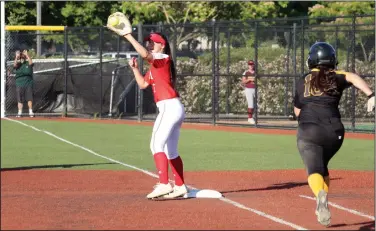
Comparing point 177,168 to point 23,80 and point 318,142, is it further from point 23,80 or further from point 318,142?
point 23,80

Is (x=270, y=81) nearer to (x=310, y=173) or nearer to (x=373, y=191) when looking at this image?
(x=373, y=191)

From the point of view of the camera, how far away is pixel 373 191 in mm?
14414

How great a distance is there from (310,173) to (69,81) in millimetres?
25226

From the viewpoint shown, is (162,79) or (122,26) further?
(162,79)

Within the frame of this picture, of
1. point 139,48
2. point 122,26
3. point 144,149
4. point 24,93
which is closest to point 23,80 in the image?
point 24,93

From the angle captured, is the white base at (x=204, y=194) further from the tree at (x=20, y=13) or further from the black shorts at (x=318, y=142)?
the tree at (x=20, y=13)

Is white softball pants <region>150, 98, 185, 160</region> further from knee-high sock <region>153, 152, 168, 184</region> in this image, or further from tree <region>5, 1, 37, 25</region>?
tree <region>5, 1, 37, 25</region>

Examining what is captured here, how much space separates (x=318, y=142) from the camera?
10453mm

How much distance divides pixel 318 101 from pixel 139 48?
89.8 inches

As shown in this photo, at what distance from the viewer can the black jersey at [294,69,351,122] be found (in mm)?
10508

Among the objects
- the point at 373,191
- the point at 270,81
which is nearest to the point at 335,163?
the point at 373,191

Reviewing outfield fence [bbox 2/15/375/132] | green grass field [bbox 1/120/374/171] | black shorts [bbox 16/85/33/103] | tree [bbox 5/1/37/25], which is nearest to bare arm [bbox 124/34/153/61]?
green grass field [bbox 1/120/374/171]

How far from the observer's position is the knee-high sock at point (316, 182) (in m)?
10.3

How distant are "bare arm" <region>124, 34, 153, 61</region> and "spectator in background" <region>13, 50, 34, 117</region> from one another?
21412 millimetres
